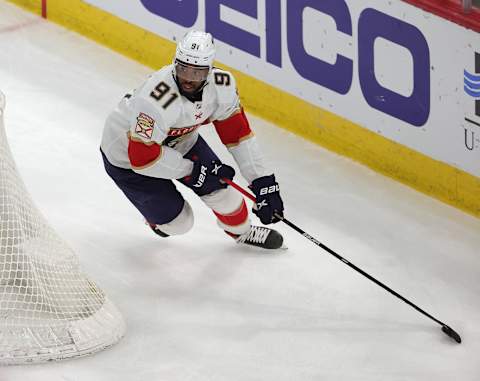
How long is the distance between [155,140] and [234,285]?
762 millimetres

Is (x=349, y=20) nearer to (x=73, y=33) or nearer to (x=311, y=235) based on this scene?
(x=311, y=235)

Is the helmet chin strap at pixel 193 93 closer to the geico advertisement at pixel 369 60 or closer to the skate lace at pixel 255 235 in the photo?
the skate lace at pixel 255 235

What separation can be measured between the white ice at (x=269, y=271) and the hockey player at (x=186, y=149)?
22 centimetres

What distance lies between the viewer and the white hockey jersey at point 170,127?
5301 millimetres

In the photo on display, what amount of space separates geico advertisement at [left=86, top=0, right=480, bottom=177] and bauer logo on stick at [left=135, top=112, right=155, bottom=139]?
1494 mm

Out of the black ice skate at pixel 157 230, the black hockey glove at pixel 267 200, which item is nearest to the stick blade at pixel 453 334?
the black hockey glove at pixel 267 200

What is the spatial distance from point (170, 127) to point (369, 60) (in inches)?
55.5

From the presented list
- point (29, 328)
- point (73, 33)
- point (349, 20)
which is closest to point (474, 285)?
point (349, 20)

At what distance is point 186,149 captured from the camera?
5.69 meters

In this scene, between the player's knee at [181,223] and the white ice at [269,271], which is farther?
the player's knee at [181,223]

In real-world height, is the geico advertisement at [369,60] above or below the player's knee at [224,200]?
above

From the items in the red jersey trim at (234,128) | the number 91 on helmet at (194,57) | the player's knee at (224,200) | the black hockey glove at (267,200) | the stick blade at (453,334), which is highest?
the number 91 on helmet at (194,57)

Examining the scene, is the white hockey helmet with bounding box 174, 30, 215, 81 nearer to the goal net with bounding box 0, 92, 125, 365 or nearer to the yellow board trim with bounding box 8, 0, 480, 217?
the goal net with bounding box 0, 92, 125, 365

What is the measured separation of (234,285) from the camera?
574cm
